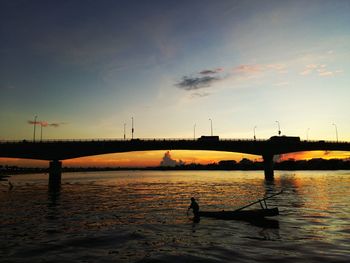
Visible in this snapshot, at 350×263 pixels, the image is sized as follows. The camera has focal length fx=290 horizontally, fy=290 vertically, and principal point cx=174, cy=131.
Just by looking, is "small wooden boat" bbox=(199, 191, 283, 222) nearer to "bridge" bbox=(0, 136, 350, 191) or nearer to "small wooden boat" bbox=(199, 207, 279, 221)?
"small wooden boat" bbox=(199, 207, 279, 221)

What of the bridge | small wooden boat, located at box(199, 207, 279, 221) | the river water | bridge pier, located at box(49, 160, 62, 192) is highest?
the bridge

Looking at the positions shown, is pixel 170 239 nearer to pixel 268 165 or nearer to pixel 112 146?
pixel 112 146

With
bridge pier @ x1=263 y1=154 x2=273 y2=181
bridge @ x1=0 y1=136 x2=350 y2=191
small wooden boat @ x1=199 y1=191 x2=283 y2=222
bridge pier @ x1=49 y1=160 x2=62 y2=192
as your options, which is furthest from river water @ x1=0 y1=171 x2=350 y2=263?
bridge pier @ x1=263 y1=154 x2=273 y2=181

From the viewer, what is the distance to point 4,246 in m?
18.2

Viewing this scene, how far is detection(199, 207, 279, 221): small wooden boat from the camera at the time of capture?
25.5 m

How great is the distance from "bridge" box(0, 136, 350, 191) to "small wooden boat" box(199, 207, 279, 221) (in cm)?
5999

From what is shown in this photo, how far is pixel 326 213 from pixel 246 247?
17317mm

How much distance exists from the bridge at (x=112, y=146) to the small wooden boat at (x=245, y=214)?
2362 inches

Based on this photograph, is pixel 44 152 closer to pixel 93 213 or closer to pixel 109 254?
pixel 93 213

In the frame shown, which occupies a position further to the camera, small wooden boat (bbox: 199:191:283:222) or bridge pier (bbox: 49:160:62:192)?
bridge pier (bbox: 49:160:62:192)

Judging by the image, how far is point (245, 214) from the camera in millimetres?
26469

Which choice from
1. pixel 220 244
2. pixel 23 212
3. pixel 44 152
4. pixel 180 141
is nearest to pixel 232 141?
pixel 180 141

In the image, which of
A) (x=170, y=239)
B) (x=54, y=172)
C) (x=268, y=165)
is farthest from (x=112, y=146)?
(x=170, y=239)

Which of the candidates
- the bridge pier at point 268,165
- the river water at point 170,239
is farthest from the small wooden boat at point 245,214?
the bridge pier at point 268,165
